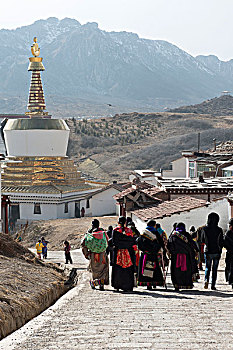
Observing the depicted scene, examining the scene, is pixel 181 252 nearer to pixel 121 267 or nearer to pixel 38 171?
pixel 121 267

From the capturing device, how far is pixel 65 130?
48.9 metres

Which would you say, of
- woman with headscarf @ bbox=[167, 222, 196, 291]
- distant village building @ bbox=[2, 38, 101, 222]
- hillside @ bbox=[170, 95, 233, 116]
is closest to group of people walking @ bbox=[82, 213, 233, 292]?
woman with headscarf @ bbox=[167, 222, 196, 291]

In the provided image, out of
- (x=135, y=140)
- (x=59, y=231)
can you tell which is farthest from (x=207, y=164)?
(x=135, y=140)

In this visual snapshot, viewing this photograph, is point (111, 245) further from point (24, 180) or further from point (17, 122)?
point (17, 122)

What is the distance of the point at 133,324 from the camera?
327 inches

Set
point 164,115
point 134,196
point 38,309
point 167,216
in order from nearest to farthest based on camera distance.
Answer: point 38,309
point 167,216
point 134,196
point 164,115

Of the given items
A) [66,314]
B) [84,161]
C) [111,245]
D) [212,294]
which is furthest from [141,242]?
[84,161]

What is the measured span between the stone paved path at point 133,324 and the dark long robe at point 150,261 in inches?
35.1

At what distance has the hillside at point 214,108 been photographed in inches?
6127

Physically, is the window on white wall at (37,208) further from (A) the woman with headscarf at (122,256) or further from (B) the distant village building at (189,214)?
(A) the woman with headscarf at (122,256)

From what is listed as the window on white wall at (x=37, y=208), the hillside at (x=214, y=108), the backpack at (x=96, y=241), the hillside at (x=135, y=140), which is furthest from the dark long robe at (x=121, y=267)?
the hillside at (x=214, y=108)

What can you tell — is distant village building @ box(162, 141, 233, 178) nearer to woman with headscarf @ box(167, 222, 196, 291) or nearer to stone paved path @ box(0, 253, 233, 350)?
woman with headscarf @ box(167, 222, 196, 291)

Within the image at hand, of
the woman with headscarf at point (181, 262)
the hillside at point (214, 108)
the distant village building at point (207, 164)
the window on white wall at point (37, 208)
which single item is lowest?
the window on white wall at point (37, 208)

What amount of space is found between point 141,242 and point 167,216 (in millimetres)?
10038
